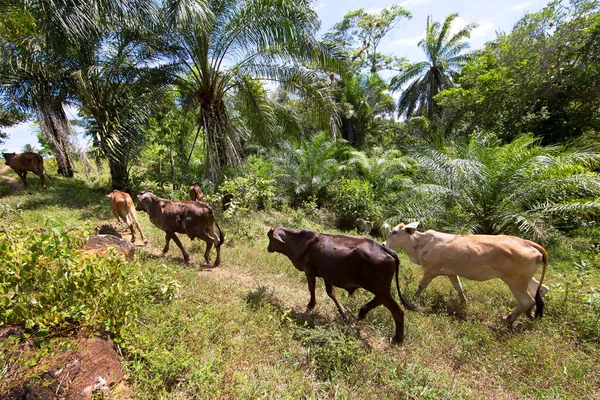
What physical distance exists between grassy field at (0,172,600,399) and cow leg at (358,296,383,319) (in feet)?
0.53

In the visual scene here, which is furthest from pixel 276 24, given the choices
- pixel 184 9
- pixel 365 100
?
pixel 365 100

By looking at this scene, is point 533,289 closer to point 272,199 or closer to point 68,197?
point 272,199

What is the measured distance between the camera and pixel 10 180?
10250 millimetres

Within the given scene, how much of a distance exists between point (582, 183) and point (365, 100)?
13.6 metres

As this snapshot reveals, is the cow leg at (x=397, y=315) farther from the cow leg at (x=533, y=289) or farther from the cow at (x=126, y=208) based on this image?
the cow at (x=126, y=208)

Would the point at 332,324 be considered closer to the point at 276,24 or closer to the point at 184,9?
the point at 184,9

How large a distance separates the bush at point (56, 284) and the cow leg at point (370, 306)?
2.63 m

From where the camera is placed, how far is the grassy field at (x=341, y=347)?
258 centimetres

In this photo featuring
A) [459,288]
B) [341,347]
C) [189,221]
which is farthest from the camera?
[189,221]

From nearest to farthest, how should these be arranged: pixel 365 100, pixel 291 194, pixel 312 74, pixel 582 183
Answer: pixel 582 183, pixel 312 74, pixel 291 194, pixel 365 100

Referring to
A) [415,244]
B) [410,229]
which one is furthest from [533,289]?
[410,229]

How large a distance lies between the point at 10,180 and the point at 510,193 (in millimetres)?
15896

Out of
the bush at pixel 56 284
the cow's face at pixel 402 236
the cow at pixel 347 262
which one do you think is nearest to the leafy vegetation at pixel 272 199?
the bush at pixel 56 284

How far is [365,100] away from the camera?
18.1m
